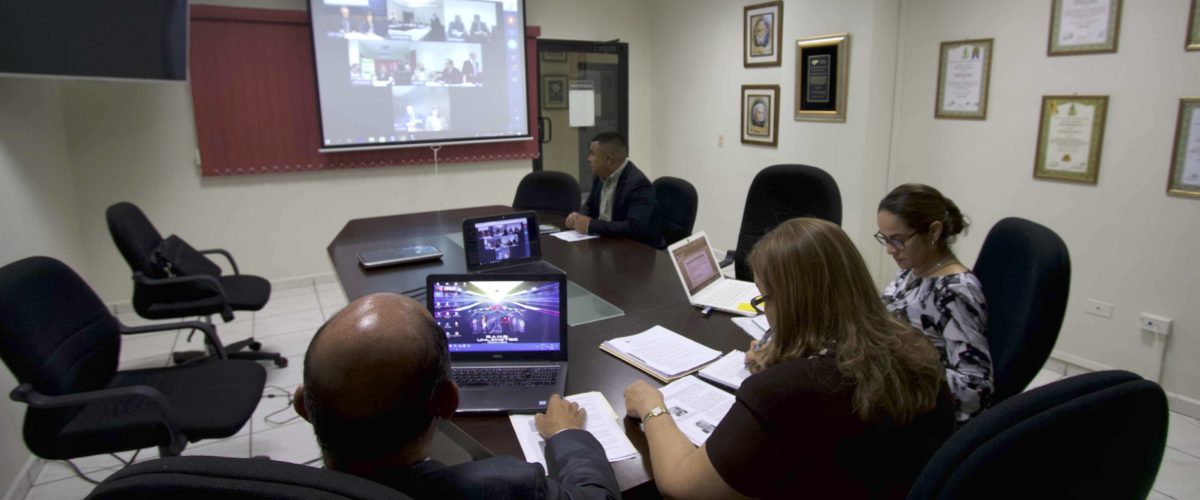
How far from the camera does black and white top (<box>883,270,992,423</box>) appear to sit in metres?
1.61

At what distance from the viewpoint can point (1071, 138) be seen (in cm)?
317

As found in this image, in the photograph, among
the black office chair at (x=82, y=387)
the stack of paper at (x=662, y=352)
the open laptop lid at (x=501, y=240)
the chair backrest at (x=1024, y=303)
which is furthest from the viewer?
the open laptop lid at (x=501, y=240)

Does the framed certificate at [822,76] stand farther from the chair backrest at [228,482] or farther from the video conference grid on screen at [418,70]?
the chair backrest at [228,482]

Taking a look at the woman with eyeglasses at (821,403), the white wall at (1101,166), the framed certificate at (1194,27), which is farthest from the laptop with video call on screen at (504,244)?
the framed certificate at (1194,27)

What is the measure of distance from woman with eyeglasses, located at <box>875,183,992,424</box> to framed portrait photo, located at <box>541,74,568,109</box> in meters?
4.10

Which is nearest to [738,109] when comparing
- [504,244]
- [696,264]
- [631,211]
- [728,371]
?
[631,211]

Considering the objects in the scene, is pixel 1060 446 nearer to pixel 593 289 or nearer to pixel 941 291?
pixel 941 291

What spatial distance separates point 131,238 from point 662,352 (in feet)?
8.53

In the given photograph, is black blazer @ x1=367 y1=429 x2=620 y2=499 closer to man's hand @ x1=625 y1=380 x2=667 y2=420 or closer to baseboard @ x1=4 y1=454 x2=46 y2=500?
man's hand @ x1=625 y1=380 x2=667 y2=420

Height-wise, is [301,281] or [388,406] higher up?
[388,406]

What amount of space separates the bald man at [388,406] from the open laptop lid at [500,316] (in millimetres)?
752

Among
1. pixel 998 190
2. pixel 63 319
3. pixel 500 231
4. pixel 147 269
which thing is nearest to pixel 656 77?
pixel 998 190

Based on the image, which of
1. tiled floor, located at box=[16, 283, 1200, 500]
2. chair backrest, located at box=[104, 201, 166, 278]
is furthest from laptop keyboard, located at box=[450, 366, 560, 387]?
chair backrest, located at box=[104, 201, 166, 278]

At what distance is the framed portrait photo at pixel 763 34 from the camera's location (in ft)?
15.1
